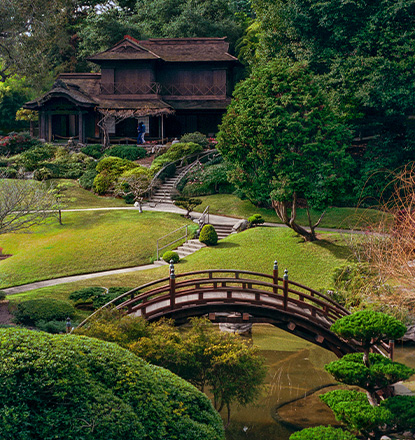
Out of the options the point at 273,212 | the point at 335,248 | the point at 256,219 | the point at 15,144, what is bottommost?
the point at 335,248

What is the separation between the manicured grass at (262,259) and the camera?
88.6ft

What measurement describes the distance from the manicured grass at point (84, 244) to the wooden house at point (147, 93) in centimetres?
1598

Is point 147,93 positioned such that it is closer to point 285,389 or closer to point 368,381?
point 285,389

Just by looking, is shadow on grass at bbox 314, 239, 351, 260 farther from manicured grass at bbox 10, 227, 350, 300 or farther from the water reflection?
the water reflection

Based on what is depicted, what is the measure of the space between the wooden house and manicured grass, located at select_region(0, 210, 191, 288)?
16.0 m

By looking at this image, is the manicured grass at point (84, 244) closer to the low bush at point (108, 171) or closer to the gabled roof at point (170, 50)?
the low bush at point (108, 171)

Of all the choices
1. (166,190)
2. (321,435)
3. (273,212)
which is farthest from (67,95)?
(321,435)

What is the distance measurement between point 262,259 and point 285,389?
1003 centimetres

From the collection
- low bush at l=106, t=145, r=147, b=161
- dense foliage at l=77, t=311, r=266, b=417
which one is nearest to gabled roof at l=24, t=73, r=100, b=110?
low bush at l=106, t=145, r=147, b=161

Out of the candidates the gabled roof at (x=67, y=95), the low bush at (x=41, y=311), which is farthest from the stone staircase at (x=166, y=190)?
the low bush at (x=41, y=311)

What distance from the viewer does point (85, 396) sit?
10.1m

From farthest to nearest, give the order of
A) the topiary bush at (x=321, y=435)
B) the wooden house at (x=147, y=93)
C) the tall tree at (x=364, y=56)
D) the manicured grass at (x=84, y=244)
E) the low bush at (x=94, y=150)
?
the wooden house at (x=147, y=93) → the low bush at (x=94, y=150) → the tall tree at (x=364, y=56) → the manicured grass at (x=84, y=244) → the topiary bush at (x=321, y=435)

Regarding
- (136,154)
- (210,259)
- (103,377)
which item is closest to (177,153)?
(136,154)

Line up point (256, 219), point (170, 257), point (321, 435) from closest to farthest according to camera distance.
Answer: point (321, 435) → point (170, 257) → point (256, 219)
